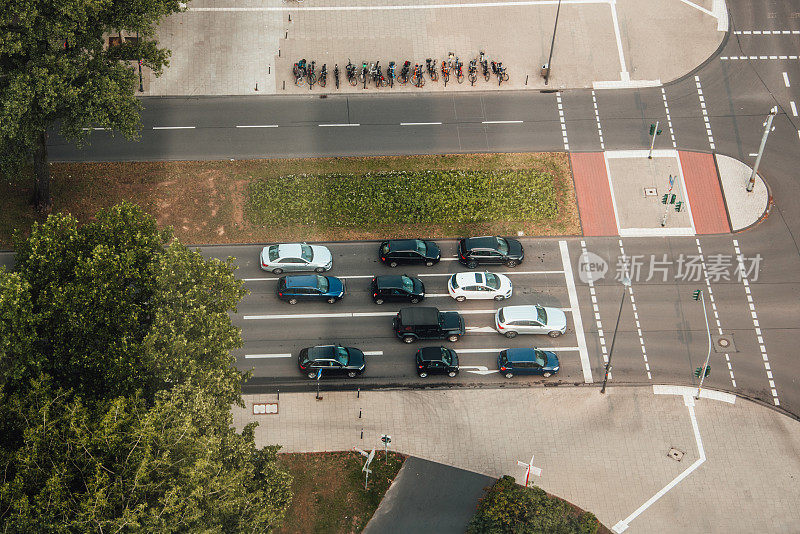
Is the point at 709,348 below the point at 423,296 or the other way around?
below

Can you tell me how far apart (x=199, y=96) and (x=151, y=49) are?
1074cm

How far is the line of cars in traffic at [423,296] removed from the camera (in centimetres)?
5866

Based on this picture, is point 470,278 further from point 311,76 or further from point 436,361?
point 311,76

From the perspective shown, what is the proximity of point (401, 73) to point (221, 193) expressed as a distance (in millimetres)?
17147

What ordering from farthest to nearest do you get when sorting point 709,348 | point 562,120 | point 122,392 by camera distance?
point 562,120
point 709,348
point 122,392

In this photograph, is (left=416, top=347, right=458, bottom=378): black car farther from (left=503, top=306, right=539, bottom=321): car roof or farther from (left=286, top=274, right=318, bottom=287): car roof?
(left=286, top=274, right=318, bottom=287): car roof

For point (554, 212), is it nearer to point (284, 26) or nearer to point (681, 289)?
point (681, 289)

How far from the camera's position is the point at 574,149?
69750mm

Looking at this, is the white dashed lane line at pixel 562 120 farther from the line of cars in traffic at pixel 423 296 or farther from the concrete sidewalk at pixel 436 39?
the line of cars in traffic at pixel 423 296

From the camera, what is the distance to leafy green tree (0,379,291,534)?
129 ft

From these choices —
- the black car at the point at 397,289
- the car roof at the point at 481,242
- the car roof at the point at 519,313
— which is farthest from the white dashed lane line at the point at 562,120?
the black car at the point at 397,289

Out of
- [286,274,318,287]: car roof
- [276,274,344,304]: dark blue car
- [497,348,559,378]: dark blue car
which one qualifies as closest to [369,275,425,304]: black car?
[276,274,344,304]: dark blue car

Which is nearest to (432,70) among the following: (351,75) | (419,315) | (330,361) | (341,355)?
(351,75)

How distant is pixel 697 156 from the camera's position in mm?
69750
